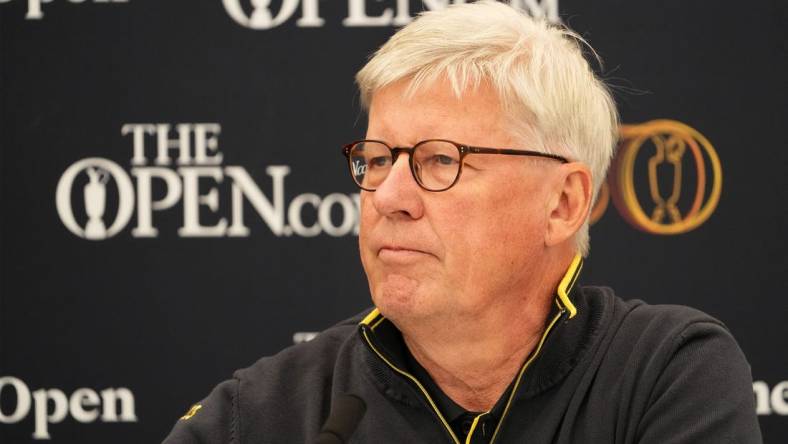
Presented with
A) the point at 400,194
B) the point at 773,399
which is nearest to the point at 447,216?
the point at 400,194

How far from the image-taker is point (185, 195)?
2.57 m

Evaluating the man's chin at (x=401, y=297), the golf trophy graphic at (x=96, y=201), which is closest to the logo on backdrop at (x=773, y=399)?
the man's chin at (x=401, y=297)

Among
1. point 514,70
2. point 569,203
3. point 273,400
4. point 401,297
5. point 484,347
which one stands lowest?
point 273,400

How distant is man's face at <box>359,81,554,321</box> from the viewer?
5.30 ft

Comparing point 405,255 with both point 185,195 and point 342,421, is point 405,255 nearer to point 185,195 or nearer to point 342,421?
point 342,421

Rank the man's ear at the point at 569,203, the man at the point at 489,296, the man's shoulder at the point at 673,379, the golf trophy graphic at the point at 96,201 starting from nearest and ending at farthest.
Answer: the man's shoulder at the point at 673,379 → the man at the point at 489,296 → the man's ear at the point at 569,203 → the golf trophy graphic at the point at 96,201

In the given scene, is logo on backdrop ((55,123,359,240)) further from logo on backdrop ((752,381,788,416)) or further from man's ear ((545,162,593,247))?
logo on backdrop ((752,381,788,416))

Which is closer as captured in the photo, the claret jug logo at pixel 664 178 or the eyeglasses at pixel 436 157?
the eyeglasses at pixel 436 157

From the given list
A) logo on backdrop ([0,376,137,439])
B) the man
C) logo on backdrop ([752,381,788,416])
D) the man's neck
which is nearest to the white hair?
the man

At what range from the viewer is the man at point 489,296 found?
161 cm

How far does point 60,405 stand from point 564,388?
1.44m

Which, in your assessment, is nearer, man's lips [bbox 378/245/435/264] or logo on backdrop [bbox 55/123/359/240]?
man's lips [bbox 378/245/435/264]

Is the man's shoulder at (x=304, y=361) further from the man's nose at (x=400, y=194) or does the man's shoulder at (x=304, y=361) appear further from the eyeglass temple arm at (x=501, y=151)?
the eyeglass temple arm at (x=501, y=151)

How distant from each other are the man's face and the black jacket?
0.14 m
